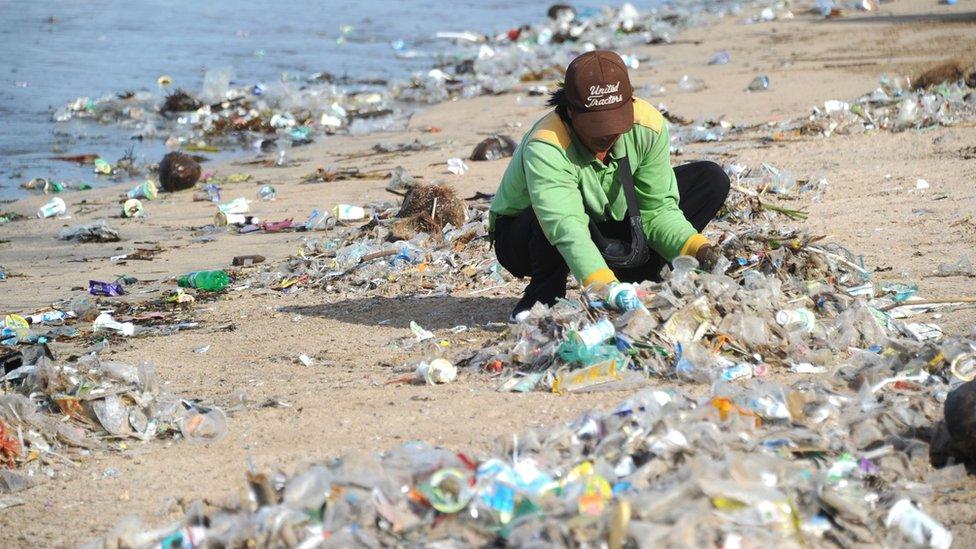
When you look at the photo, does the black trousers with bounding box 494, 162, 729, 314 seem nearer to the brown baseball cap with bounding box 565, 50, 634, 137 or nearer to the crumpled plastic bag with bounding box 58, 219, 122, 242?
the brown baseball cap with bounding box 565, 50, 634, 137

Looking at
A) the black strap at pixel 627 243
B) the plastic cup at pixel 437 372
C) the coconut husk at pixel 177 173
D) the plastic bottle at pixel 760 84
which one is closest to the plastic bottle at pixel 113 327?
the plastic cup at pixel 437 372

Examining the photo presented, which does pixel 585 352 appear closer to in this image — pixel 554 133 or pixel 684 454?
pixel 554 133

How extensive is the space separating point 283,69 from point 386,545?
545 inches

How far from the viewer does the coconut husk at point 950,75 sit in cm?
907

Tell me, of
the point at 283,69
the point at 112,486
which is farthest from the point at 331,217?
the point at 283,69

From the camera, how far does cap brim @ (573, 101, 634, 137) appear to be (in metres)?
4.12

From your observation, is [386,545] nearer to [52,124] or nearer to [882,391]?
[882,391]

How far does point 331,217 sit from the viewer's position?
7.57m

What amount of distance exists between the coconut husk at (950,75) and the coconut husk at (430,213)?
460 cm

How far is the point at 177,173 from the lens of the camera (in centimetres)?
922

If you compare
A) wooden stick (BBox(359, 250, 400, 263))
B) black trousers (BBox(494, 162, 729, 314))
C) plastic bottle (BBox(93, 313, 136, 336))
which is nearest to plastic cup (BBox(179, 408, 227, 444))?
black trousers (BBox(494, 162, 729, 314))

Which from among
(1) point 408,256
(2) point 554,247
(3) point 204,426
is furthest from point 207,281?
(3) point 204,426

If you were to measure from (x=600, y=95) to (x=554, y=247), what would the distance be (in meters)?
0.85

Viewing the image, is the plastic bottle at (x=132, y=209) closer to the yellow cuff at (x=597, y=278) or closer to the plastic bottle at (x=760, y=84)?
the yellow cuff at (x=597, y=278)
